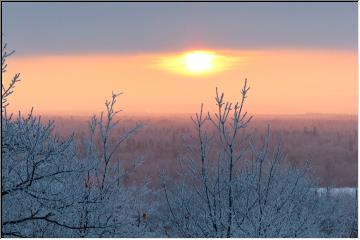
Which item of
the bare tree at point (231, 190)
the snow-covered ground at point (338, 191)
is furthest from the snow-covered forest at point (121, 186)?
the snow-covered ground at point (338, 191)

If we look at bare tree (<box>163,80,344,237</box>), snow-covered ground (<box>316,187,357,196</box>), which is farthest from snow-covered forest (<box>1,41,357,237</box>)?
snow-covered ground (<box>316,187,357,196</box>)

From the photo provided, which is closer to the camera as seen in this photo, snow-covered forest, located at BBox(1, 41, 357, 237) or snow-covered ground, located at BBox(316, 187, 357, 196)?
snow-covered forest, located at BBox(1, 41, 357, 237)

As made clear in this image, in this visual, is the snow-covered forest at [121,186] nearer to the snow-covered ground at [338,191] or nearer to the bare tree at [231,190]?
the bare tree at [231,190]

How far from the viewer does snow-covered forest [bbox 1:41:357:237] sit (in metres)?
9.59

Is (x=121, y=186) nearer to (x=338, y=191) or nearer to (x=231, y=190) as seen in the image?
(x=231, y=190)

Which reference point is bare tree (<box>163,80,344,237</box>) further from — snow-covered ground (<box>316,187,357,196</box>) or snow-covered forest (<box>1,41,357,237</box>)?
snow-covered ground (<box>316,187,357,196</box>)

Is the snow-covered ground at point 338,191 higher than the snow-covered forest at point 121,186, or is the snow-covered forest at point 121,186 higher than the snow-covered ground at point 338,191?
the snow-covered forest at point 121,186

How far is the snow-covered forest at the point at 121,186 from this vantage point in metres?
9.59

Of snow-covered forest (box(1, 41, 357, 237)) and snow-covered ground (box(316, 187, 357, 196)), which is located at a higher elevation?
snow-covered forest (box(1, 41, 357, 237))

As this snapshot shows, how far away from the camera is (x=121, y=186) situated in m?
12.7

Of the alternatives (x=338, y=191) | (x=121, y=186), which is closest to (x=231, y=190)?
(x=121, y=186)

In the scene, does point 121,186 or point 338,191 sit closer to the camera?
point 121,186

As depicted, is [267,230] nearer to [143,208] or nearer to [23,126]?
[143,208]

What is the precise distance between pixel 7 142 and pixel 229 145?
4.45 meters
